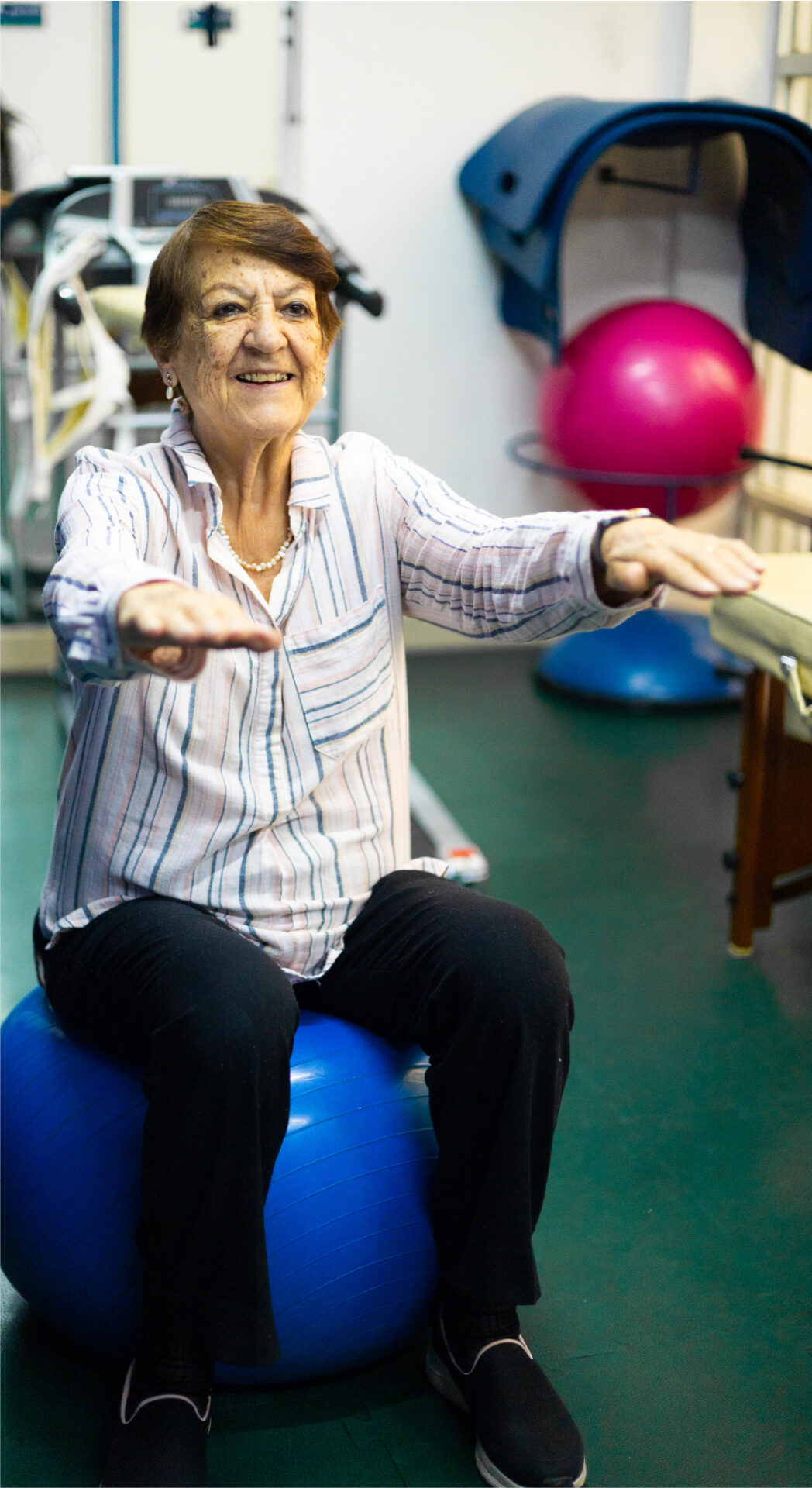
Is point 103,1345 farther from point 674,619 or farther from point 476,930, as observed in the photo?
point 674,619

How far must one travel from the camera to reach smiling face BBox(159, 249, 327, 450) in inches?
58.1

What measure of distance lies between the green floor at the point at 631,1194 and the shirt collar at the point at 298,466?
946mm

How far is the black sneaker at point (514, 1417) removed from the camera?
4.69 ft

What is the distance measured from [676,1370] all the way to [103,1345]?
617 mm

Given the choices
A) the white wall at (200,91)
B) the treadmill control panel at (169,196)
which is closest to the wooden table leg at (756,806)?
the treadmill control panel at (169,196)

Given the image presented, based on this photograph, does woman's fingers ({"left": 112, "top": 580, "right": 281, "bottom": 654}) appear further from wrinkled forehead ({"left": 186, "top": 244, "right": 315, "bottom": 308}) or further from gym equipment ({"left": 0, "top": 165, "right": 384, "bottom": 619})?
gym equipment ({"left": 0, "top": 165, "right": 384, "bottom": 619})

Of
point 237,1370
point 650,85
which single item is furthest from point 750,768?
point 650,85

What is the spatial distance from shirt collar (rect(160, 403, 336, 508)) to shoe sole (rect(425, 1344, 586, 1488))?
2.99 ft

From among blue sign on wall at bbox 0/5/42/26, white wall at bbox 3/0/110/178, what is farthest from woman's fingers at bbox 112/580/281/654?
blue sign on wall at bbox 0/5/42/26

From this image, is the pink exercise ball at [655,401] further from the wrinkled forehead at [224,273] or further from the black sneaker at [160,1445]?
the black sneaker at [160,1445]

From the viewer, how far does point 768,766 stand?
2471 millimetres

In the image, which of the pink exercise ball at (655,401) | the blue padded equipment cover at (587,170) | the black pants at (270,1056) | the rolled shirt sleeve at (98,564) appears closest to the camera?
the rolled shirt sleeve at (98,564)

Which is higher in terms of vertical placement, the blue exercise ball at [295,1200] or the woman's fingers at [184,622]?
the woman's fingers at [184,622]

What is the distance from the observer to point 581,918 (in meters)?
2.75
